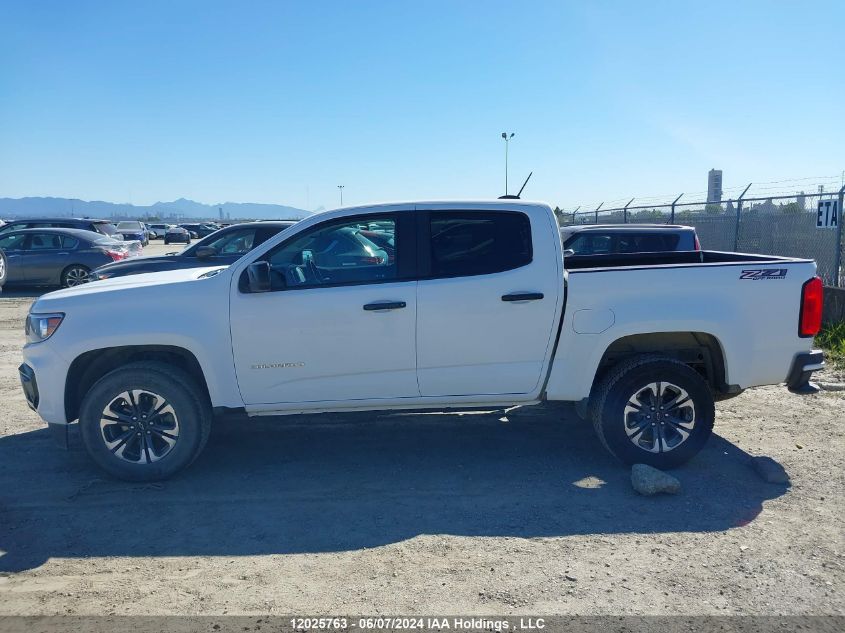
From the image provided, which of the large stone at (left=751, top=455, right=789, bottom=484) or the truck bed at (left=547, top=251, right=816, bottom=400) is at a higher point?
the truck bed at (left=547, top=251, right=816, bottom=400)

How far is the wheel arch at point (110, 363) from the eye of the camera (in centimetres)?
508

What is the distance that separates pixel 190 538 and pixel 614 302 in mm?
3270

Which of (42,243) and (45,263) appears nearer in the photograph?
(45,263)

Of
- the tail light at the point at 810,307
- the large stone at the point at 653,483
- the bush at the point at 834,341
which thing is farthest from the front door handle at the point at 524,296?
the bush at the point at 834,341

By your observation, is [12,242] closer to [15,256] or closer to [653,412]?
[15,256]

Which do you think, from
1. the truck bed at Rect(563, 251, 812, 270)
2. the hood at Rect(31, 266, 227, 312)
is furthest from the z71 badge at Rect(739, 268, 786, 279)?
the hood at Rect(31, 266, 227, 312)

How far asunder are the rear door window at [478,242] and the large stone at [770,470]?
2.32 m

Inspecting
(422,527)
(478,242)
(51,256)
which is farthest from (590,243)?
(51,256)

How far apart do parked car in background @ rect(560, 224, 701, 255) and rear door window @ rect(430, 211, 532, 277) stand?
16.7ft

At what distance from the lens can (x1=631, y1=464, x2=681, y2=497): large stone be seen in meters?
4.77

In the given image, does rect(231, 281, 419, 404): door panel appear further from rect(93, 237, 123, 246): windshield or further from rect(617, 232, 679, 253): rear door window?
rect(93, 237, 123, 246): windshield

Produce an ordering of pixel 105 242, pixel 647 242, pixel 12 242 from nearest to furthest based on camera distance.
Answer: pixel 647 242 → pixel 12 242 → pixel 105 242

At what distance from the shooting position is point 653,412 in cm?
523

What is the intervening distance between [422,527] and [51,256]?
15.1 meters
